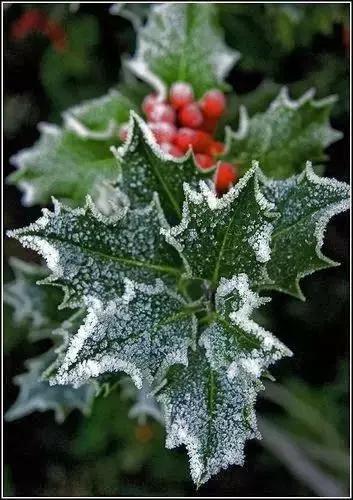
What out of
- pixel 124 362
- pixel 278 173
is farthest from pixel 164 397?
pixel 278 173

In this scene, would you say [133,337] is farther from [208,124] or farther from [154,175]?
[208,124]

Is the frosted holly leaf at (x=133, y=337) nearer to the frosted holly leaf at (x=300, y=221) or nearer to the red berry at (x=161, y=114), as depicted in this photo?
the frosted holly leaf at (x=300, y=221)

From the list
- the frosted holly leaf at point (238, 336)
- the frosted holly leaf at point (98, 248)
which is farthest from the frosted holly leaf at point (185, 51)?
the frosted holly leaf at point (238, 336)

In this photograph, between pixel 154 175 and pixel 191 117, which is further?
pixel 191 117

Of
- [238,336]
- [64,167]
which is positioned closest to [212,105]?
[64,167]

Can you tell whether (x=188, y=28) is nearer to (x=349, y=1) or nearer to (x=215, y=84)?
(x=215, y=84)

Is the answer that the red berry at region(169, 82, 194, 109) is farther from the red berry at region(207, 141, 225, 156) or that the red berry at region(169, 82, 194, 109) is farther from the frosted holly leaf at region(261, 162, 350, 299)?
the frosted holly leaf at region(261, 162, 350, 299)

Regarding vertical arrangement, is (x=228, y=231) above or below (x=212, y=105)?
below
